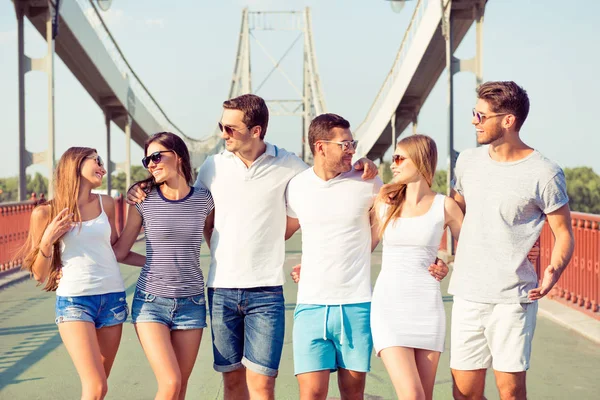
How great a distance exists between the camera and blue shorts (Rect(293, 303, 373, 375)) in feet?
11.1

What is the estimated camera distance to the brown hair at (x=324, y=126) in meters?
3.46

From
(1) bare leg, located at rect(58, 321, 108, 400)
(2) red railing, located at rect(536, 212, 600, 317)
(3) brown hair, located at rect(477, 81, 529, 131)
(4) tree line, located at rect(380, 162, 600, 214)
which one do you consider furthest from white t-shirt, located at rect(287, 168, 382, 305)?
(4) tree line, located at rect(380, 162, 600, 214)

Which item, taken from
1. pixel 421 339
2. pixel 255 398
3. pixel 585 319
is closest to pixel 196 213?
pixel 255 398

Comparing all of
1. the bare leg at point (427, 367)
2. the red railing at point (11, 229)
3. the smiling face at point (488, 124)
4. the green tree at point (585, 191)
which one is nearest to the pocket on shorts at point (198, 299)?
the bare leg at point (427, 367)

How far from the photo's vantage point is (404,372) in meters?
3.14

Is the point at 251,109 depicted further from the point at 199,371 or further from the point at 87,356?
the point at 199,371

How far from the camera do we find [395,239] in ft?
10.8

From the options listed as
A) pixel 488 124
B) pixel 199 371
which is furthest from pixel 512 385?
pixel 199 371

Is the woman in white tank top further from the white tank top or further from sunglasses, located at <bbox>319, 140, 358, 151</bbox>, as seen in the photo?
sunglasses, located at <bbox>319, 140, 358, 151</bbox>

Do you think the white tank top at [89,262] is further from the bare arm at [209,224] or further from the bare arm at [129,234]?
the bare arm at [209,224]

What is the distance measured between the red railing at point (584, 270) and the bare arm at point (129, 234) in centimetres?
464

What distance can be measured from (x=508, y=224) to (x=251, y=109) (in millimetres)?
1196

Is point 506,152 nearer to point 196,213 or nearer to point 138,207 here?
point 196,213

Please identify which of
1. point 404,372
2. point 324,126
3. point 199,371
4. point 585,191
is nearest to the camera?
point 404,372
